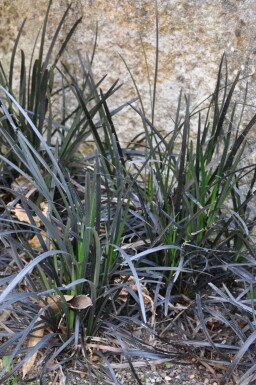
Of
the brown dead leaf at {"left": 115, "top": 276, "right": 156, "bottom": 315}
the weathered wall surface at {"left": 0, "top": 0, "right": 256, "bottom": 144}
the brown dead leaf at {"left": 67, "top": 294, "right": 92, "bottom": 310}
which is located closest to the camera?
the brown dead leaf at {"left": 67, "top": 294, "right": 92, "bottom": 310}

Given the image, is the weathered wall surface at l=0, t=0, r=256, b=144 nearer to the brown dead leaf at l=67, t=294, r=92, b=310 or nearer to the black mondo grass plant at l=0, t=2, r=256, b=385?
the black mondo grass plant at l=0, t=2, r=256, b=385

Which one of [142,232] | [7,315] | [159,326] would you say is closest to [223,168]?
[142,232]

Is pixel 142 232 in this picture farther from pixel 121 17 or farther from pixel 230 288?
pixel 121 17

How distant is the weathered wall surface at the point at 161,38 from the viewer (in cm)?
303

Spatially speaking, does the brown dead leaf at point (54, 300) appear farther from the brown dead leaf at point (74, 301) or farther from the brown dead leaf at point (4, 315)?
the brown dead leaf at point (4, 315)

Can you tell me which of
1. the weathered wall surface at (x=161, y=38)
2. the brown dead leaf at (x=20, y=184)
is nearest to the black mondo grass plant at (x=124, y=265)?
the brown dead leaf at (x=20, y=184)

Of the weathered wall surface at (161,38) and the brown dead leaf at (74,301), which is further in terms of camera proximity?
the weathered wall surface at (161,38)

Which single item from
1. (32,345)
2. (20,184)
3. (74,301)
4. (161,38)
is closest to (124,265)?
(74,301)

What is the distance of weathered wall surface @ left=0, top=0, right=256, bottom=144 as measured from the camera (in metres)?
3.03

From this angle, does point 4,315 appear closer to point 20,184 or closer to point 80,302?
point 80,302

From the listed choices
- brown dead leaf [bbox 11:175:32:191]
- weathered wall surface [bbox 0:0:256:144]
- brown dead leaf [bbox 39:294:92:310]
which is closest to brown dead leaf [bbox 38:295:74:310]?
brown dead leaf [bbox 39:294:92:310]

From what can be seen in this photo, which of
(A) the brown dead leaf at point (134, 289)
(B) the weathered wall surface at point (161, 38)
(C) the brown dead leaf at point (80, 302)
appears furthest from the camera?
(B) the weathered wall surface at point (161, 38)

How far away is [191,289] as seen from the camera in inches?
109

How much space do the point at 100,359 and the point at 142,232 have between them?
1.90 feet
